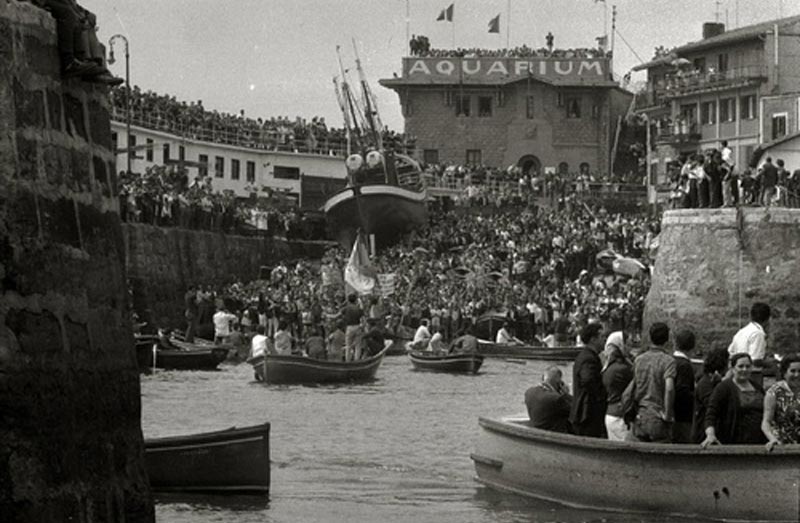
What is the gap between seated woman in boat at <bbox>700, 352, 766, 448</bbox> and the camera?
16297 mm

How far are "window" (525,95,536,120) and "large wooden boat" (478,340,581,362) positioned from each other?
4993 cm

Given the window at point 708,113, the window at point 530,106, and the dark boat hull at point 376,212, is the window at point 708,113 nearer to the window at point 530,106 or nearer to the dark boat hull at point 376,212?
the window at point 530,106

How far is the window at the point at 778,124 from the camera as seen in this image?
80.2 m

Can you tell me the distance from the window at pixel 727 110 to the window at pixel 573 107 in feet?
52.6

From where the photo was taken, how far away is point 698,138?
87.6m

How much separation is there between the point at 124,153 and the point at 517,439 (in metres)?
50.4

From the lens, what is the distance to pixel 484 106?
102 metres

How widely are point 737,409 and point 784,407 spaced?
1.81 ft

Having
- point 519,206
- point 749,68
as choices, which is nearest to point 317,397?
point 519,206

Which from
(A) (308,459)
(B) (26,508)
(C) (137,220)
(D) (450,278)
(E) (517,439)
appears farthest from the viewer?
(D) (450,278)

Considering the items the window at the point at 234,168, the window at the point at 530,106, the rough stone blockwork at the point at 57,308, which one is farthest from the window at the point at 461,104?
the rough stone blockwork at the point at 57,308

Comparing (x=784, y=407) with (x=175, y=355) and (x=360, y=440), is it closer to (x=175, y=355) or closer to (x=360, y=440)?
(x=360, y=440)

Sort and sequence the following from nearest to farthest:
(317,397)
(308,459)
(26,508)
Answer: (26,508)
(308,459)
(317,397)

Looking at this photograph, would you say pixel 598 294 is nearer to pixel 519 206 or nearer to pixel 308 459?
pixel 519 206
